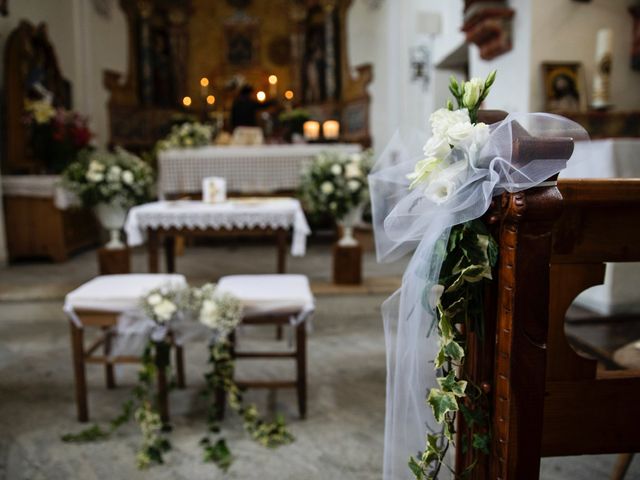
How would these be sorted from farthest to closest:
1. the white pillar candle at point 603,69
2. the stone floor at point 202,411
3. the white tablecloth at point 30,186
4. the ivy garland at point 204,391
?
the white tablecloth at point 30,186
the white pillar candle at point 603,69
the ivy garland at point 204,391
the stone floor at point 202,411

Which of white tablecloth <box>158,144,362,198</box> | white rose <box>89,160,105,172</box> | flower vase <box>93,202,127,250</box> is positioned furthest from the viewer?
white tablecloth <box>158,144,362,198</box>

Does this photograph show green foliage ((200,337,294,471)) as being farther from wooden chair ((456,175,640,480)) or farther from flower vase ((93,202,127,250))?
flower vase ((93,202,127,250))

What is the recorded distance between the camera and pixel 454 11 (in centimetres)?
605

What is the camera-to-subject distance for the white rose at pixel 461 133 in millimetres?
866

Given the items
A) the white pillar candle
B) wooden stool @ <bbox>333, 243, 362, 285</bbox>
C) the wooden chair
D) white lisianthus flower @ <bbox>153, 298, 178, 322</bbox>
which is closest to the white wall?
the white pillar candle

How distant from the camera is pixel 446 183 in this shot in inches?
34.9

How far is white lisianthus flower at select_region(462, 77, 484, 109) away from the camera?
0.89 m

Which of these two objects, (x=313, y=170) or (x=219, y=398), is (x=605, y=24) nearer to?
(x=313, y=170)

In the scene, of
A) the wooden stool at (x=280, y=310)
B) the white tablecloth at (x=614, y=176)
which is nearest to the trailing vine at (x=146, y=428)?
the wooden stool at (x=280, y=310)

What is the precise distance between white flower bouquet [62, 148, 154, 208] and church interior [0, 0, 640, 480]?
0.08 ft

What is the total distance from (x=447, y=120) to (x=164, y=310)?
158cm

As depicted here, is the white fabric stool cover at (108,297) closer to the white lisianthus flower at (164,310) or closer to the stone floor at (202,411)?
the white lisianthus flower at (164,310)

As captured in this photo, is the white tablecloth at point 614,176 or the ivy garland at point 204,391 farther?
the white tablecloth at point 614,176

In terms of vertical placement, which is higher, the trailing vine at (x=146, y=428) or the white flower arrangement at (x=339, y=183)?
the white flower arrangement at (x=339, y=183)
